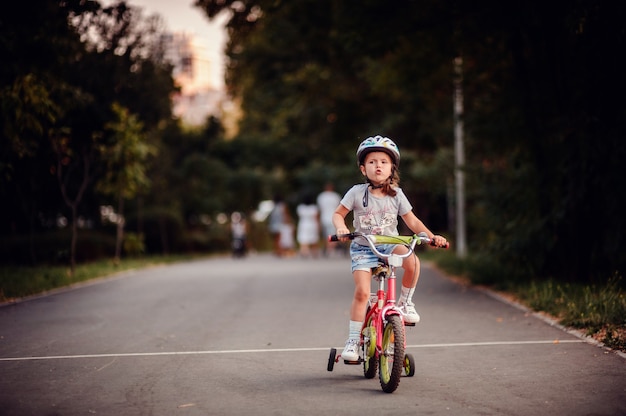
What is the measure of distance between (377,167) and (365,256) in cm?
66

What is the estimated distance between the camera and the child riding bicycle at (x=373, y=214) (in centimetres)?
692

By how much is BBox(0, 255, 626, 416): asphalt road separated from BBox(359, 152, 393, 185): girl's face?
60.2 inches

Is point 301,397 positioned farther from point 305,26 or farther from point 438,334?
point 305,26

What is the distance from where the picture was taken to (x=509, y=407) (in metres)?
6.05

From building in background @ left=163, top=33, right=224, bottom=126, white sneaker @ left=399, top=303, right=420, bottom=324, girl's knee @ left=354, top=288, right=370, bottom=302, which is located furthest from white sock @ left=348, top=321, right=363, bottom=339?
building in background @ left=163, top=33, right=224, bottom=126

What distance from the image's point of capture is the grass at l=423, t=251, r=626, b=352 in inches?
356

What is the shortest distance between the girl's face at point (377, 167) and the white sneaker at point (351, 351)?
1.20 meters

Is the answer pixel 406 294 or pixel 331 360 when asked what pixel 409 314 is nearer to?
pixel 406 294

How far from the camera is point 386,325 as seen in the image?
6.70 meters

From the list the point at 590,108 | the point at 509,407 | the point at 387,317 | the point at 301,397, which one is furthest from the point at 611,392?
the point at 590,108

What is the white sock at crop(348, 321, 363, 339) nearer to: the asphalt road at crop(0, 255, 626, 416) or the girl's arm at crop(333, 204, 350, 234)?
the asphalt road at crop(0, 255, 626, 416)

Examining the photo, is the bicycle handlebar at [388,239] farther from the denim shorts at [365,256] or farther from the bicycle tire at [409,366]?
the bicycle tire at [409,366]

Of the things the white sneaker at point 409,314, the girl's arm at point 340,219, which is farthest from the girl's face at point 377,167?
the white sneaker at point 409,314

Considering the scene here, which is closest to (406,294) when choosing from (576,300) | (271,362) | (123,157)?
(271,362)
